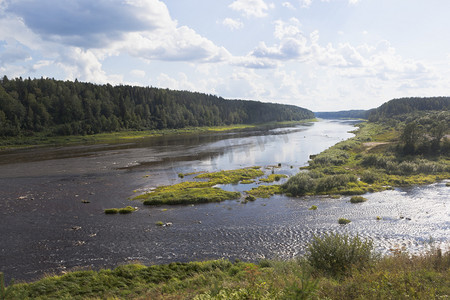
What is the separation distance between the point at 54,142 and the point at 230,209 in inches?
4345

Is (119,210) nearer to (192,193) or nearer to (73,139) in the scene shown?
(192,193)

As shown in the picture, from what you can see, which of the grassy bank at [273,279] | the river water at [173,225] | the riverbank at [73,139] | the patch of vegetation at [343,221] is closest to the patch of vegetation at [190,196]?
the river water at [173,225]

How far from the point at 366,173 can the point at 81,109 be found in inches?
5718

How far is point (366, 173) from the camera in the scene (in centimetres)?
4794

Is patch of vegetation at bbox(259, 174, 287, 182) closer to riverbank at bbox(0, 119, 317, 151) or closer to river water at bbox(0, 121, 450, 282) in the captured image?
river water at bbox(0, 121, 450, 282)

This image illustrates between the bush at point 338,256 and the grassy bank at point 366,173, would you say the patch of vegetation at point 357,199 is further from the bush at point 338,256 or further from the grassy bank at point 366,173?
the bush at point 338,256

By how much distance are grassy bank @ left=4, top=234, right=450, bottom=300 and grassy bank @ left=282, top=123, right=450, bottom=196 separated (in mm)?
24648

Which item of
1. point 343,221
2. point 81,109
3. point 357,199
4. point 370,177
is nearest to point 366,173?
point 370,177

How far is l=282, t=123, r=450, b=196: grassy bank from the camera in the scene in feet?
138

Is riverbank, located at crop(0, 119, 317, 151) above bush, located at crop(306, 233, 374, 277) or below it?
above

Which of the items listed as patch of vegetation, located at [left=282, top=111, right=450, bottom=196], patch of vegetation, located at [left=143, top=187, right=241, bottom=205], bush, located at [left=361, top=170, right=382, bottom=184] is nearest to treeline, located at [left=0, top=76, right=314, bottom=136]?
patch of vegetation, located at [left=143, top=187, right=241, bottom=205]

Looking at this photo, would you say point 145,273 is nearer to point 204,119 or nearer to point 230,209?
point 230,209

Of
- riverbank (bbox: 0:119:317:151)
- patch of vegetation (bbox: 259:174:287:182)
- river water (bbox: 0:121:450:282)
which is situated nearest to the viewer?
river water (bbox: 0:121:450:282)

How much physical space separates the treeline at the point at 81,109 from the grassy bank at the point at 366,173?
119 m
